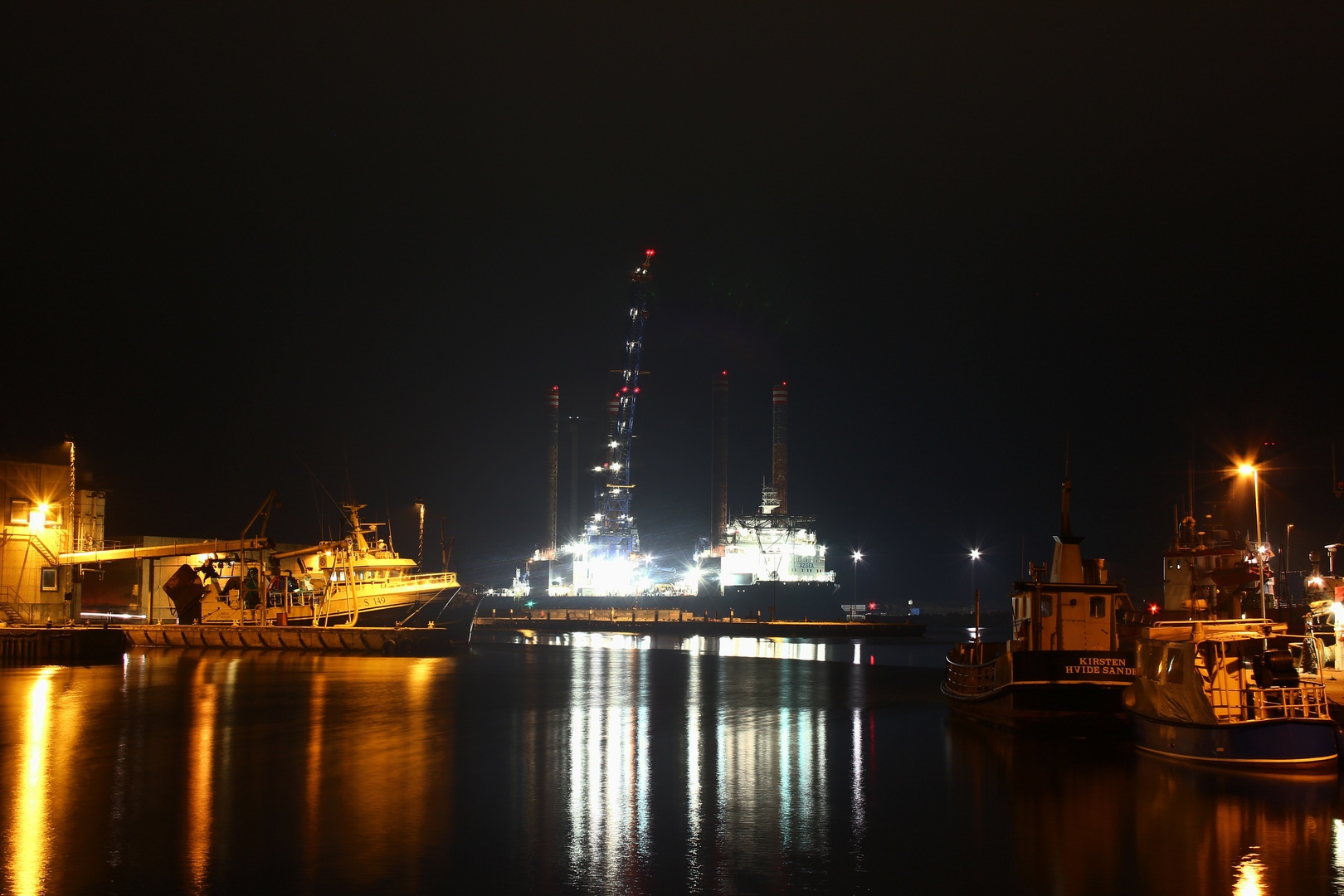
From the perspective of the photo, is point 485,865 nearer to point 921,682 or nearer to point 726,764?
point 726,764

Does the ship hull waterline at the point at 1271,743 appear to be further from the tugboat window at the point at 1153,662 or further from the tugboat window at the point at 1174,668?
the tugboat window at the point at 1153,662

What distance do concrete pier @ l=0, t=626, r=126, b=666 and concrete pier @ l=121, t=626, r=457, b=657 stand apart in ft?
23.6

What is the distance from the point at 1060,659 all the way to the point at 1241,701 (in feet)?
16.8

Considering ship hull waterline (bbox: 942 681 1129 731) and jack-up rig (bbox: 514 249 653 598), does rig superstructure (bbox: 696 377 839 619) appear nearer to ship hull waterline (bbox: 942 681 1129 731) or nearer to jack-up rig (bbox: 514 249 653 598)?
jack-up rig (bbox: 514 249 653 598)

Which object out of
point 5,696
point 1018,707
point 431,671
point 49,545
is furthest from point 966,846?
point 49,545

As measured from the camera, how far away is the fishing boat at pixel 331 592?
5331cm

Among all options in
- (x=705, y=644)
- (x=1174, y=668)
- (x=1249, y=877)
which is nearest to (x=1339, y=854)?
Result: (x=1249, y=877)

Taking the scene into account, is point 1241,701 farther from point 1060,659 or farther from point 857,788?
point 857,788

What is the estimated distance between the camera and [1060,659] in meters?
21.4

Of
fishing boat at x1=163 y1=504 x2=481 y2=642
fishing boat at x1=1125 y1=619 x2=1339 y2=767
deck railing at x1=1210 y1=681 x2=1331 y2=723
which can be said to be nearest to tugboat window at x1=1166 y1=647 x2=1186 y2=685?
fishing boat at x1=1125 y1=619 x2=1339 y2=767

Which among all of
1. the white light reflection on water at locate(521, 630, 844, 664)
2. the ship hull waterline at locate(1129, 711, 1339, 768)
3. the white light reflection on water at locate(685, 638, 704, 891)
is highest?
the ship hull waterline at locate(1129, 711, 1339, 768)

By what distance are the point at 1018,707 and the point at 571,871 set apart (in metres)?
14.3

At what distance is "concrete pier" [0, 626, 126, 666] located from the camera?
4028cm

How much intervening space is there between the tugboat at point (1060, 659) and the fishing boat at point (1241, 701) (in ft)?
10.9
